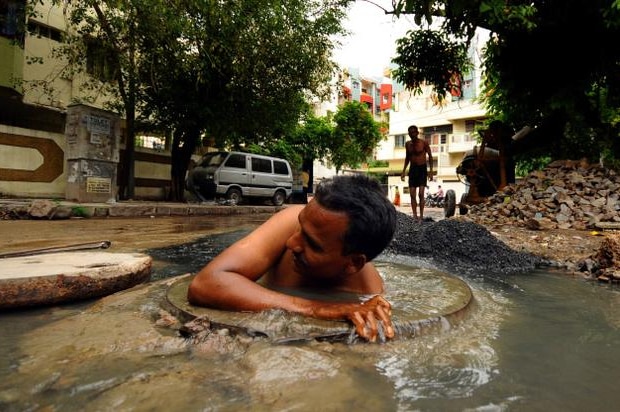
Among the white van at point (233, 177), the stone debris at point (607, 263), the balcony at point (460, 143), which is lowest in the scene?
the stone debris at point (607, 263)

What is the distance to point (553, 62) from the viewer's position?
858 centimetres

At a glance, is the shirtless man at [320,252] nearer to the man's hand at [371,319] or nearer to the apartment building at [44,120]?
the man's hand at [371,319]

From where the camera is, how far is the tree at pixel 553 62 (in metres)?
7.26

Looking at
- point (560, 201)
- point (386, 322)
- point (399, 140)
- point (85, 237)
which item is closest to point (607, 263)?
point (386, 322)

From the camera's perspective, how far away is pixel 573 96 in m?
8.27

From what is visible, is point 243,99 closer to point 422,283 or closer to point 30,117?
point 30,117

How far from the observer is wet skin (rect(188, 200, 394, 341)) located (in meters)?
1.72

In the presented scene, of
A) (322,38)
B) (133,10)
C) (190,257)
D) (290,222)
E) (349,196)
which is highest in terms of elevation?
(322,38)

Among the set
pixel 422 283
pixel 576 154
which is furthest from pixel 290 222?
pixel 576 154

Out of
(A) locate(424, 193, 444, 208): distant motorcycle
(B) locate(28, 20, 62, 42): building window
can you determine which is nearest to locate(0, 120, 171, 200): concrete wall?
(B) locate(28, 20, 62, 42): building window

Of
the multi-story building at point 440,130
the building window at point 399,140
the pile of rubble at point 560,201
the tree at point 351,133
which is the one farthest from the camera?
the building window at point 399,140

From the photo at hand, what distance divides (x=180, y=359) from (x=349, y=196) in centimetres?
87

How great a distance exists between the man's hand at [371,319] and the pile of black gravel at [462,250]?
2286mm

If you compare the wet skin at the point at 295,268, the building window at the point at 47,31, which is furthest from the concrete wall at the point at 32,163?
the wet skin at the point at 295,268
